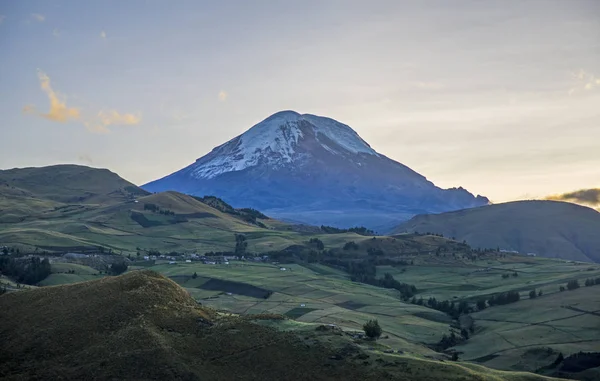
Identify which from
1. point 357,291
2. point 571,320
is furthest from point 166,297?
point 357,291

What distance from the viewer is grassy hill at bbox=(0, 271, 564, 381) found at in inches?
2464

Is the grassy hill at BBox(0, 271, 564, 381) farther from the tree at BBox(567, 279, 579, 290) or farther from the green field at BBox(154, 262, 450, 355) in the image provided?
the tree at BBox(567, 279, 579, 290)

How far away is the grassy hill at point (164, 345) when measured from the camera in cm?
6259

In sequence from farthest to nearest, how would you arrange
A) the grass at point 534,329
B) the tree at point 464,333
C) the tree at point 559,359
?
the tree at point 464,333
the grass at point 534,329
the tree at point 559,359

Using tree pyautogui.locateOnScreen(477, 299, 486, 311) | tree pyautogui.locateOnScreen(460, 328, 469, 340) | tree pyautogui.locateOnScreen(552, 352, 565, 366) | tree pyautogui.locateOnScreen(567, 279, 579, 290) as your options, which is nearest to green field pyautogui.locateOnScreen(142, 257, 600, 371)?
tree pyautogui.locateOnScreen(460, 328, 469, 340)

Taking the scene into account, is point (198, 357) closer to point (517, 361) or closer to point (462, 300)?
point (517, 361)

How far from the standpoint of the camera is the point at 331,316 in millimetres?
132000

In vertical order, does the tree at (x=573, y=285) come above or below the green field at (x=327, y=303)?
above

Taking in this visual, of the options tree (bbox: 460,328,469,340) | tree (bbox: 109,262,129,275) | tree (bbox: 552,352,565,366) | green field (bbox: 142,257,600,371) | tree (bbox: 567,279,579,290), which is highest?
tree (bbox: 567,279,579,290)

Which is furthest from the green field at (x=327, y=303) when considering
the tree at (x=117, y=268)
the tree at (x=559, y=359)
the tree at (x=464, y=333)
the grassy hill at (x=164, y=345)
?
the grassy hill at (x=164, y=345)

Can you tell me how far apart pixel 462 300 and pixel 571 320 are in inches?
1609

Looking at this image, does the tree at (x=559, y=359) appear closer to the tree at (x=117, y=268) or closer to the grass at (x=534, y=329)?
the grass at (x=534, y=329)

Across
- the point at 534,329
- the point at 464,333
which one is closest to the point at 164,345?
the point at 464,333

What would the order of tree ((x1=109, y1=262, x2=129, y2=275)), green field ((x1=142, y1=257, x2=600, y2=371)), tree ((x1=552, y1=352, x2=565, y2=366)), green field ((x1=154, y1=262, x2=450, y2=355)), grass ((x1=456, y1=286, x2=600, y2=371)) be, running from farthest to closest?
tree ((x1=109, y1=262, x2=129, y2=275)), green field ((x1=154, y1=262, x2=450, y2=355)), green field ((x1=142, y1=257, x2=600, y2=371)), grass ((x1=456, y1=286, x2=600, y2=371)), tree ((x1=552, y1=352, x2=565, y2=366))
